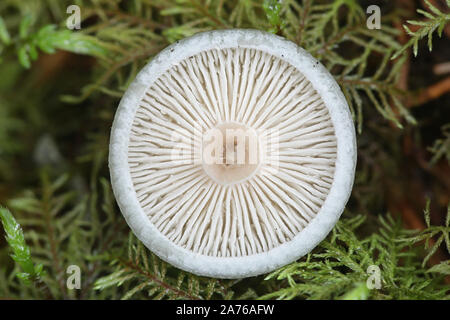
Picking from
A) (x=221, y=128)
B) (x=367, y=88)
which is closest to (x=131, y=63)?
(x=221, y=128)

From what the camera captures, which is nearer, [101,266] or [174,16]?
[101,266]

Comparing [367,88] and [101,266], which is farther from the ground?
[367,88]
